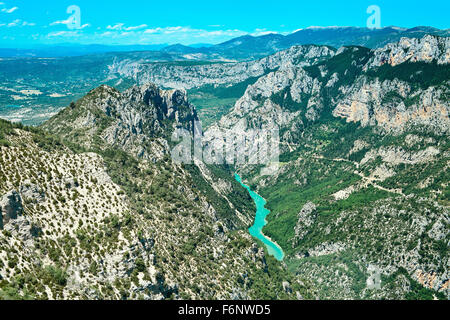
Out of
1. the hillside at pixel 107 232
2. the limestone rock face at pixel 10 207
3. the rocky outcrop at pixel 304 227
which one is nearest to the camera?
the limestone rock face at pixel 10 207

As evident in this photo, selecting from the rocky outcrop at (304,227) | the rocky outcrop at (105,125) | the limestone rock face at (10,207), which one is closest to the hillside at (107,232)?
the limestone rock face at (10,207)

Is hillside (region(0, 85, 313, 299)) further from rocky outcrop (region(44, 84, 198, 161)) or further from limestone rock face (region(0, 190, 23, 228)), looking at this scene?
rocky outcrop (region(44, 84, 198, 161))

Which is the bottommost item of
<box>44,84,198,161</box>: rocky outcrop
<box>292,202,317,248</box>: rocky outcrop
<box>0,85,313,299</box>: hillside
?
<box>292,202,317,248</box>: rocky outcrop

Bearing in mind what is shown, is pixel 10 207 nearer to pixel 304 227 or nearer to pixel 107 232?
pixel 107 232

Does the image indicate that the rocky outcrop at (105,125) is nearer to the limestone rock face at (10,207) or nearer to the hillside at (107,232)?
the hillside at (107,232)

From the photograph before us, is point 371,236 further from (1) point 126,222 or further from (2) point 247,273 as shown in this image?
(1) point 126,222

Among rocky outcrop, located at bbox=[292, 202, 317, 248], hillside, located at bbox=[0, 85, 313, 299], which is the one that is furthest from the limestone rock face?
rocky outcrop, located at bbox=[292, 202, 317, 248]

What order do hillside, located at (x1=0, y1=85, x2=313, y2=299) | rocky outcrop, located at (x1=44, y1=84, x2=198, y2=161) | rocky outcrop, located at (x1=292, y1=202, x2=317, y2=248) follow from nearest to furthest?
hillside, located at (x1=0, y1=85, x2=313, y2=299) < rocky outcrop, located at (x1=44, y1=84, x2=198, y2=161) < rocky outcrop, located at (x1=292, y1=202, x2=317, y2=248)

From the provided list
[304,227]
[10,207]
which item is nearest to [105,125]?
[10,207]
